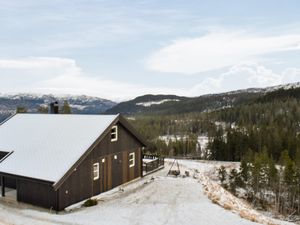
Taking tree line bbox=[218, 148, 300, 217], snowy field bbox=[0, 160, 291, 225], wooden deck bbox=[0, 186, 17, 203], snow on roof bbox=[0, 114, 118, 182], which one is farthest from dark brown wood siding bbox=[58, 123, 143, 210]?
tree line bbox=[218, 148, 300, 217]

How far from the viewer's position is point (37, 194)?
58.3ft

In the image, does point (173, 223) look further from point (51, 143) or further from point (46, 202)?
point (51, 143)

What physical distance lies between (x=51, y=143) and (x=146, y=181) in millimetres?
7903

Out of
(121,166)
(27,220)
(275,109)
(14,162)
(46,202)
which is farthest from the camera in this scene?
(275,109)

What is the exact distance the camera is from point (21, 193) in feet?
60.6

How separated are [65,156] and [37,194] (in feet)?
8.78

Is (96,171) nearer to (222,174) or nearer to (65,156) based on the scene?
(65,156)

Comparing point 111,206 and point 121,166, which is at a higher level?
point 121,166

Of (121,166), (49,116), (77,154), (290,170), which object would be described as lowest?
(290,170)

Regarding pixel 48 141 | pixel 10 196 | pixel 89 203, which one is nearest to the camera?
A: pixel 89 203

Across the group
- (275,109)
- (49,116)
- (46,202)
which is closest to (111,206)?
(46,202)

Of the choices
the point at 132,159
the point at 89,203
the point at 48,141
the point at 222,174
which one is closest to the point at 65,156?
the point at 48,141

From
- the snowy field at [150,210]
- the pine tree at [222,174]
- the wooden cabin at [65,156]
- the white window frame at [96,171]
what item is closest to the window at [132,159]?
the wooden cabin at [65,156]

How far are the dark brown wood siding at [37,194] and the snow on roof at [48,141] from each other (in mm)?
597
